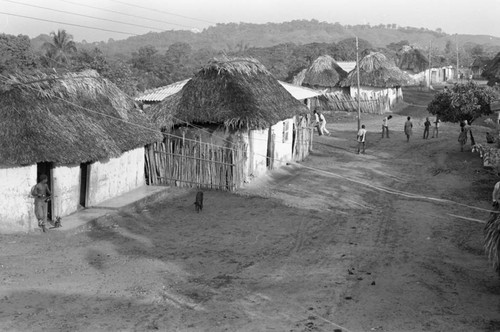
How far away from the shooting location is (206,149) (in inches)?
631

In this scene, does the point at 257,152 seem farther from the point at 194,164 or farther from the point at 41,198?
the point at 41,198

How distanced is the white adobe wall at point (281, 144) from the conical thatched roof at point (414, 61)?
37683 mm

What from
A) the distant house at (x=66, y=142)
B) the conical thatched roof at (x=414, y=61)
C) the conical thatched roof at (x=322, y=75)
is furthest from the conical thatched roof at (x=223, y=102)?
the conical thatched roof at (x=414, y=61)

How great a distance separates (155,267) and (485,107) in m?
16.3

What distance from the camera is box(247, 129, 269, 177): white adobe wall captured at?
56.1 feet

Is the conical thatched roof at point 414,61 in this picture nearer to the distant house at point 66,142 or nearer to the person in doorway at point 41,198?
the distant house at point 66,142

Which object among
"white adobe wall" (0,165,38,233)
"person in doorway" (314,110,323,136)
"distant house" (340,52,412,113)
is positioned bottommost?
"white adobe wall" (0,165,38,233)

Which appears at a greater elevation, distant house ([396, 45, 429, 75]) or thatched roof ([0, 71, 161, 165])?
distant house ([396, 45, 429, 75])

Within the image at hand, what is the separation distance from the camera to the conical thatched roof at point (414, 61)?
5506cm

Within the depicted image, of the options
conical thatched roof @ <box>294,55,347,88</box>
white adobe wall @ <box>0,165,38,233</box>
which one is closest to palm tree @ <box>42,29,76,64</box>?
conical thatched roof @ <box>294,55,347,88</box>

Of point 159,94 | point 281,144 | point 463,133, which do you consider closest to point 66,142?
point 159,94

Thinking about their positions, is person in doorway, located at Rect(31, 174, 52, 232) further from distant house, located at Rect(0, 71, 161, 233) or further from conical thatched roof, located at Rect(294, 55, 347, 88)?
conical thatched roof, located at Rect(294, 55, 347, 88)

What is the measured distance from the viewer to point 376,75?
35.7 metres

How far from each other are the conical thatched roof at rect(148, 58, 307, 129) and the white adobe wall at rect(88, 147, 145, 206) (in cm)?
144
